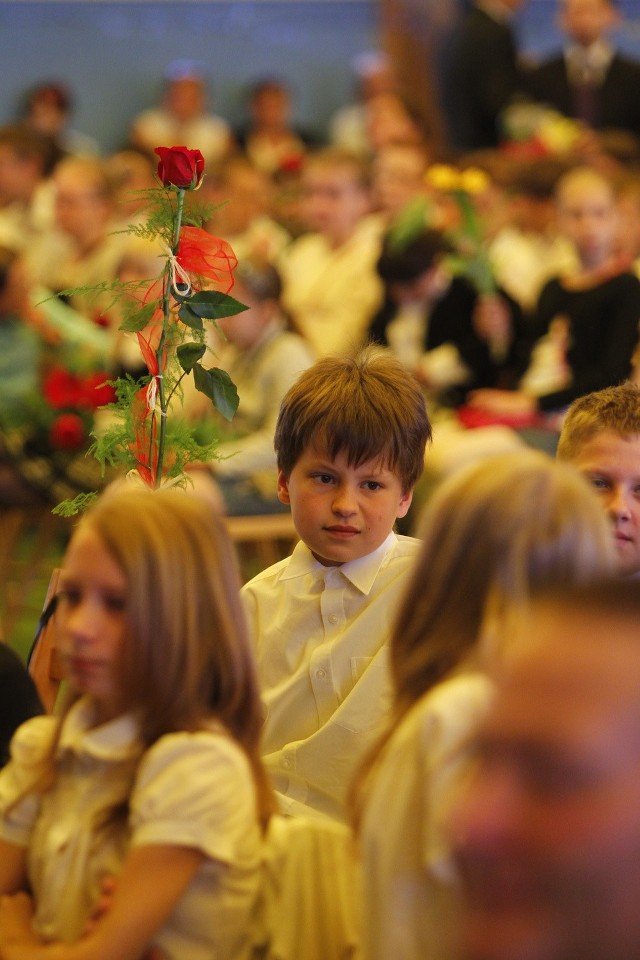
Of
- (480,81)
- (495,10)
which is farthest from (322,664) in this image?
(495,10)

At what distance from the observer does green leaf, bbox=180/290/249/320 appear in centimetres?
183

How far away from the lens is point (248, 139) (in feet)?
28.4

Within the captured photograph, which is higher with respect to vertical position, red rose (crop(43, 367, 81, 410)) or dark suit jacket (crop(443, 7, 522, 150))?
dark suit jacket (crop(443, 7, 522, 150))

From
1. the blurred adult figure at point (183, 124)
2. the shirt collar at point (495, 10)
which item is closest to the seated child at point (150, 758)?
the shirt collar at point (495, 10)

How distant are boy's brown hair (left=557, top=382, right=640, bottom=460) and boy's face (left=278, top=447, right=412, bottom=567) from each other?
0.82 feet

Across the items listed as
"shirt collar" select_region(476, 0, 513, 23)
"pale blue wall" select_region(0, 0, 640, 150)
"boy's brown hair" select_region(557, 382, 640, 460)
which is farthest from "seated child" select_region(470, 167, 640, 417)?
"pale blue wall" select_region(0, 0, 640, 150)

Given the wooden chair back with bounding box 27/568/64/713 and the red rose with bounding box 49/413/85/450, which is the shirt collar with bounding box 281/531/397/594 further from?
the red rose with bounding box 49/413/85/450

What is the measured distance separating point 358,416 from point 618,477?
359mm

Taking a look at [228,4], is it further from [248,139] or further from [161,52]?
[248,139]

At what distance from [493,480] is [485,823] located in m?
0.57

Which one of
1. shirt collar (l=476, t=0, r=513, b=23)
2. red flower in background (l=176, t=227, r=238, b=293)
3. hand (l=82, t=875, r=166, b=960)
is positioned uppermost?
shirt collar (l=476, t=0, r=513, b=23)

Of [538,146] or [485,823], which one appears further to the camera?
[538,146]

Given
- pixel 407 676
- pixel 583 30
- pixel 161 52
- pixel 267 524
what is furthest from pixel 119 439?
pixel 161 52

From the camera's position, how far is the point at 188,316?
1.84 metres
